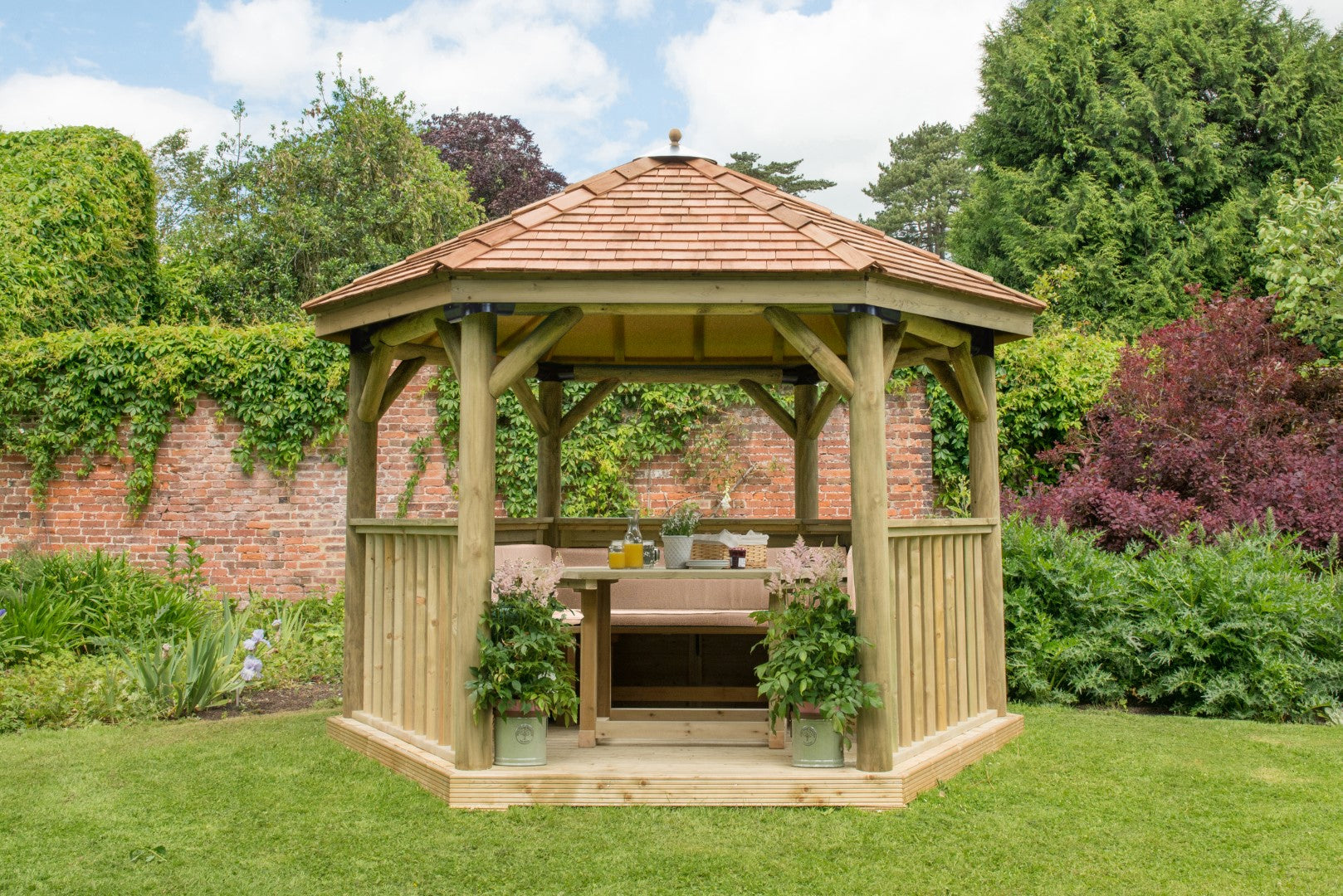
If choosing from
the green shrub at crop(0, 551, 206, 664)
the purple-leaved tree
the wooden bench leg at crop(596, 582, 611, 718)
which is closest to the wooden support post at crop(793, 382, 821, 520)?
the wooden bench leg at crop(596, 582, 611, 718)

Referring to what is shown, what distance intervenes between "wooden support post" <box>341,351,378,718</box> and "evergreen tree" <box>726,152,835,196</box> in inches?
986

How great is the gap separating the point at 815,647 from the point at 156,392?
8043 mm

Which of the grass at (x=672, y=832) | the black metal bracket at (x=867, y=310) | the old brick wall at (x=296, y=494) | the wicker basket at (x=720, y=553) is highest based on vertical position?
the black metal bracket at (x=867, y=310)

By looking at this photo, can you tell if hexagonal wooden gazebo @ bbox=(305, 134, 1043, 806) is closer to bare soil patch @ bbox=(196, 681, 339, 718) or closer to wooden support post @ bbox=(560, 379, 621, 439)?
bare soil patch @ bbox=(196, 681, 339, 718)

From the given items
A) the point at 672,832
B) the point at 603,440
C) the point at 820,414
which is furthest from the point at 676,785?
the point at 603,440

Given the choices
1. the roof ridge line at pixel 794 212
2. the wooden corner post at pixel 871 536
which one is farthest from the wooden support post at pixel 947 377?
the wooden corner post at pixel 871 536

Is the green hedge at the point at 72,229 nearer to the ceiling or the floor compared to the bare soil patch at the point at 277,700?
nearer to the ceiling

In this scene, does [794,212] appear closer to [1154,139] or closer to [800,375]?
[800,375]

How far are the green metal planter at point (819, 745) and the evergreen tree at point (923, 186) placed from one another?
29.6m

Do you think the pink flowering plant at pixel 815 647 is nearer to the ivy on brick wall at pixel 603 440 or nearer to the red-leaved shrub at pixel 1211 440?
the red-leaved shrub at pixel 1211 440

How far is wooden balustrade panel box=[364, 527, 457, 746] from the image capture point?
5.52 meters

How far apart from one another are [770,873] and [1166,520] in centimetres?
588

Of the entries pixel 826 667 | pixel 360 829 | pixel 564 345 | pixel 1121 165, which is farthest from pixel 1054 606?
pixel 1121 165

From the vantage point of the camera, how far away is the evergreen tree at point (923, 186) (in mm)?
33188
